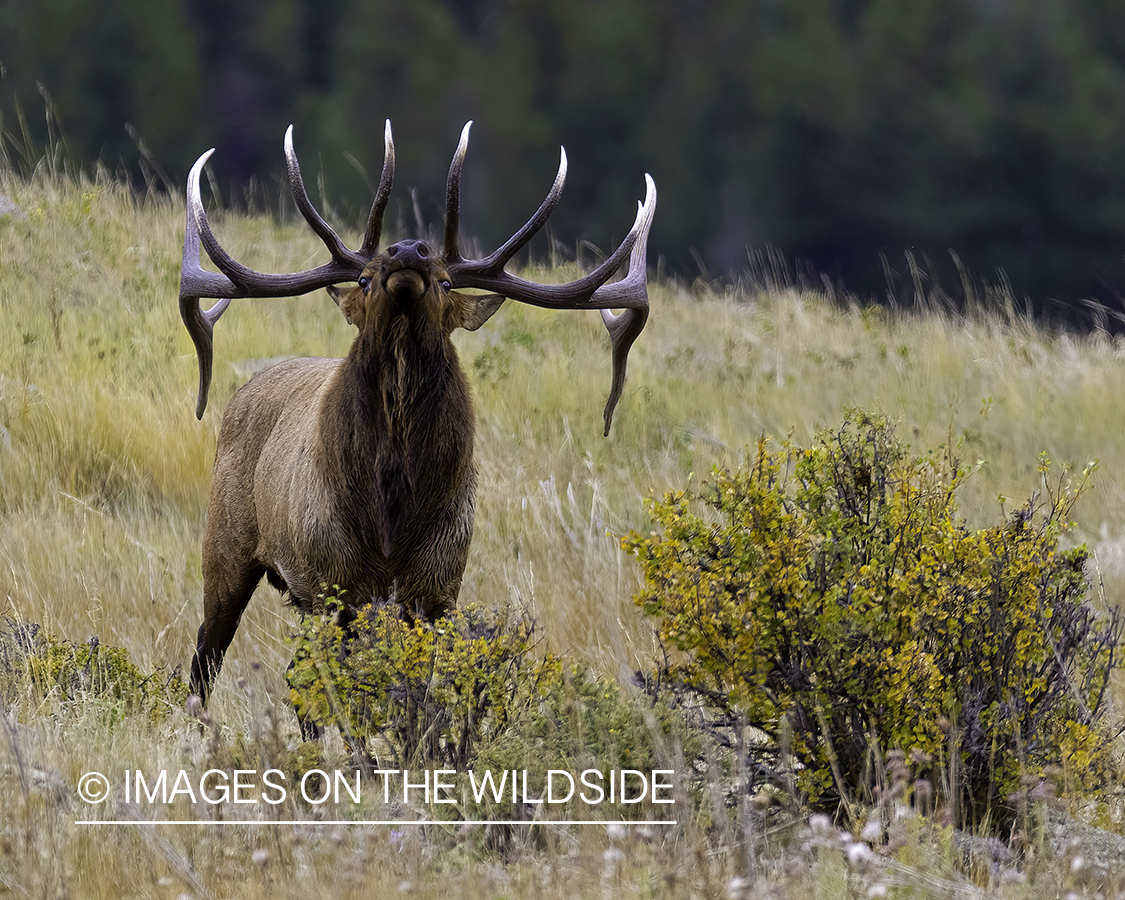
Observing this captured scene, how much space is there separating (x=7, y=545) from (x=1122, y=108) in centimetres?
2641

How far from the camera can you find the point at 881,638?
397cm

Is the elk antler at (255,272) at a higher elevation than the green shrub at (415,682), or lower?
higher

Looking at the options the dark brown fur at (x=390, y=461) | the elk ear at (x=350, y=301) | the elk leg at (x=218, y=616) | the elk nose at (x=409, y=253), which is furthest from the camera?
the elk leg at (x=218, y=616)

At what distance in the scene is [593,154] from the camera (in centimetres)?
2803

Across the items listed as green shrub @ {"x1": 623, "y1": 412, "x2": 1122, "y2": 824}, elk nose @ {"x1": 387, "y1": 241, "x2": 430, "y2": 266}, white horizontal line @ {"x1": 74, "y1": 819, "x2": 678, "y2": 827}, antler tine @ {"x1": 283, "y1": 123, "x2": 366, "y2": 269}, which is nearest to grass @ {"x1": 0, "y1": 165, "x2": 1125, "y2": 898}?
white horizontal line @ {"x1": 74, "y1": 819, "x2": 678, "y2": 827}

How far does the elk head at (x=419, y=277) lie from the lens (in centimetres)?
449

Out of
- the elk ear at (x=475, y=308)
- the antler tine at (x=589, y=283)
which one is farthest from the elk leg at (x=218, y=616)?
the antler tine at (x=589, y=283)

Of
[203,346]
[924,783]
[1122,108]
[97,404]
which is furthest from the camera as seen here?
[1122,108]

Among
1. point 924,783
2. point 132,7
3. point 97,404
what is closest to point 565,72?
point 132,7

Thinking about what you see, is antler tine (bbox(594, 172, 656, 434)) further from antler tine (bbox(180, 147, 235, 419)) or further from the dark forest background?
the dark forest background

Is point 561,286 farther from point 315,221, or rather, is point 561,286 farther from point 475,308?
point 315,221

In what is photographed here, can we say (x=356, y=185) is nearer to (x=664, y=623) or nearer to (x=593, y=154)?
(x=593, y=154)

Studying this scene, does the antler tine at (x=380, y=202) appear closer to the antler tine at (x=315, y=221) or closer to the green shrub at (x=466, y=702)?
the antler tine at (x=315, y=221)

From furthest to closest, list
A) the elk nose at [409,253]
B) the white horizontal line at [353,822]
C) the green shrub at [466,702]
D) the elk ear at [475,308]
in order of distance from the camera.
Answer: the elk ear at [475,308]
the elk nose at [409,253]
the green shrub at [466,702]
the white horizontal line at [353,822]
